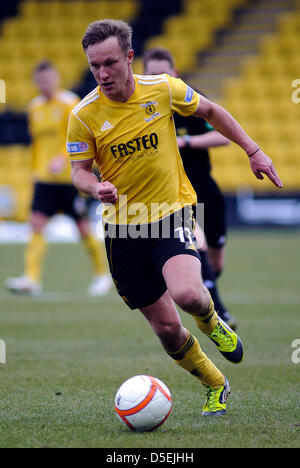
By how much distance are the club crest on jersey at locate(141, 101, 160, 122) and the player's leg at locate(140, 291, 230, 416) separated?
974 millimetres

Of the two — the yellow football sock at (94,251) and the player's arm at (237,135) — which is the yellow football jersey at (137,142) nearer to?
the player's arm at (237,135)

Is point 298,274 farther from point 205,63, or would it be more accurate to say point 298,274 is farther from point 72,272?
point 205,63

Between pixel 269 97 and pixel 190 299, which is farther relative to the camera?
pixel 269 97

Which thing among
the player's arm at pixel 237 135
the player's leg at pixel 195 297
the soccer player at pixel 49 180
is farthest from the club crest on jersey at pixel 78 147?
the soccer player at pixel 49 180

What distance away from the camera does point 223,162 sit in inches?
765

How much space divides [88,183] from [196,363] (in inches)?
45.6

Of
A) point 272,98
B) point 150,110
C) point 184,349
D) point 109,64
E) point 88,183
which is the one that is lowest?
point 272,98

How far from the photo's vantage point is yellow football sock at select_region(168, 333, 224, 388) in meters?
4.25

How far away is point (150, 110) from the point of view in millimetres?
4219

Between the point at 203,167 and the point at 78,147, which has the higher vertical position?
the point at 78,147

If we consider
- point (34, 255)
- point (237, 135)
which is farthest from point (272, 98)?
point (237, 135)

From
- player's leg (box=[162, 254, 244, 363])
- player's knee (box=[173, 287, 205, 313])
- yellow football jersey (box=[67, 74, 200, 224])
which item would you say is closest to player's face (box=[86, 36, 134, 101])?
yellow football jersey (box=[67, 74, 200, 224])

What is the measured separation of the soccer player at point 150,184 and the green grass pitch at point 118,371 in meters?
0.40

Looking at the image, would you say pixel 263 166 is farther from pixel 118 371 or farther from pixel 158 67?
pixel 158 67
